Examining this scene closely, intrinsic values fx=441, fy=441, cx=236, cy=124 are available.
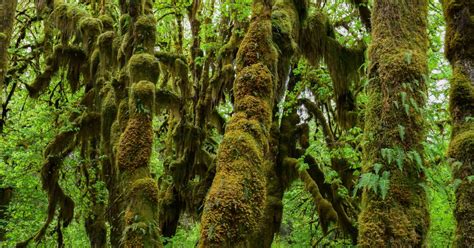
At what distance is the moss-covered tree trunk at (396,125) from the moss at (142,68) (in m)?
4.46

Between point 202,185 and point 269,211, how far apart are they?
8.96 feet

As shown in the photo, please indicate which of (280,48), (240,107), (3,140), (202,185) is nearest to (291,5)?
(280,48)

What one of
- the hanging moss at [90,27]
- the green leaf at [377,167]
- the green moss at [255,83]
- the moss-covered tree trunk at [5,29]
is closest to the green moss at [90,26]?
the hanging moss at [90,27]

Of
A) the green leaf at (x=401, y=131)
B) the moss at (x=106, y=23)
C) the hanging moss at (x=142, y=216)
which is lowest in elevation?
the hanging moss at (x=142, y=216)

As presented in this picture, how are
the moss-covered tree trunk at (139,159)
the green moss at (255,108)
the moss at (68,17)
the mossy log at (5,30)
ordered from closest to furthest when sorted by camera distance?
the green moss at (255,108), the mossy log at (5,30), the moss-covered tree trunk at (139,159), the moss at (68,17)

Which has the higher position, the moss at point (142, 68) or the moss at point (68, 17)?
the moss at point (68, 17)

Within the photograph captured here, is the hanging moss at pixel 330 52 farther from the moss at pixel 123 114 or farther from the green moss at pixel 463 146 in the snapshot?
the moss at pixel 123 114

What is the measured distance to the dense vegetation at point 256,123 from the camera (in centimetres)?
365

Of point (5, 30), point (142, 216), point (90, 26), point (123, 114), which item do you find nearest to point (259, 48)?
point (142, 216)

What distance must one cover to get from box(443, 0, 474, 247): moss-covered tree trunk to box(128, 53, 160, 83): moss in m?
4.71

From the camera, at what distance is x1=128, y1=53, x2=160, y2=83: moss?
7594 mm

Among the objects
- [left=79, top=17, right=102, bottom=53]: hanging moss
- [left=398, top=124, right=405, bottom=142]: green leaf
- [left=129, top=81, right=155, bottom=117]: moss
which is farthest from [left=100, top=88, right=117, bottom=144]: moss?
[left=398, top=124, right=405, bottom=142]: green leaf

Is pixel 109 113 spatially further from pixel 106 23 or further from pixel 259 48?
pixel 259 48

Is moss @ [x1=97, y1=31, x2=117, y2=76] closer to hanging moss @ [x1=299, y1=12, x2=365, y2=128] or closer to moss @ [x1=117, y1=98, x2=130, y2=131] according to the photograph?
moss @ [x1=117, y1=98, x2=130, y2=131]
